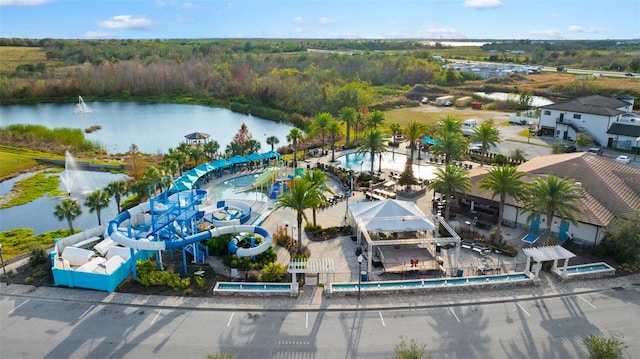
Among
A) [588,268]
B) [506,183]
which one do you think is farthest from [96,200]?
[588,268]

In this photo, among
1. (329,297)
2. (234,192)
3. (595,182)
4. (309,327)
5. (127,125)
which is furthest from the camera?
(127,125)

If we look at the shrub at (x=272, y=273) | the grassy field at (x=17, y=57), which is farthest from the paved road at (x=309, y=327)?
the grassy field at (x=17, y=57)

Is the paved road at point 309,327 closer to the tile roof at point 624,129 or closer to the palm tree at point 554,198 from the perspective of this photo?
the palm tree at point 554,198

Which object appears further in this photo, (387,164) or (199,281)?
(387,164)

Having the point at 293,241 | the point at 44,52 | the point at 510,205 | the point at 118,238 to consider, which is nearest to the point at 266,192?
the point at 293,241

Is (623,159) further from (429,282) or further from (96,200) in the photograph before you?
(96,200)

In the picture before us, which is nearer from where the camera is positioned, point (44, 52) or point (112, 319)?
point (112, 319)

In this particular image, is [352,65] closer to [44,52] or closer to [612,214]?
[612,214]
